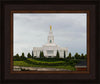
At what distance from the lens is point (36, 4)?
1.14 meters

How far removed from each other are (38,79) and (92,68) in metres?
0.44

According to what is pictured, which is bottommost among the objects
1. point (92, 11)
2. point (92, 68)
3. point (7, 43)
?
point (92, 68)

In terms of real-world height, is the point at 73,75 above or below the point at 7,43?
below

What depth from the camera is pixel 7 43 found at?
1136 millimetres

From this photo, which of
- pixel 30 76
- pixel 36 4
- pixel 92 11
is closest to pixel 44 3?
pixel 36 4

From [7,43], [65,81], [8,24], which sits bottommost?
[65,81]

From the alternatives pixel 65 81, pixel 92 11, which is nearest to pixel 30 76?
pixel 65 81

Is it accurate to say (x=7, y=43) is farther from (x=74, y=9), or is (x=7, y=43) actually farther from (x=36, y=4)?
(x=74, y=9)

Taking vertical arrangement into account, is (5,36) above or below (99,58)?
above

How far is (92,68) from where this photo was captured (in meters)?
1.14

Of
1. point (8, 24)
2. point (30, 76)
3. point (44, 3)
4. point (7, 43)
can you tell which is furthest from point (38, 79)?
point (44, 3)

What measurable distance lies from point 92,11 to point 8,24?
686 mm

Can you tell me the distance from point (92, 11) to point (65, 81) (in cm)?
60

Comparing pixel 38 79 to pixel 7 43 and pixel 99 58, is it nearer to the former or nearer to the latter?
pixel 7 43
